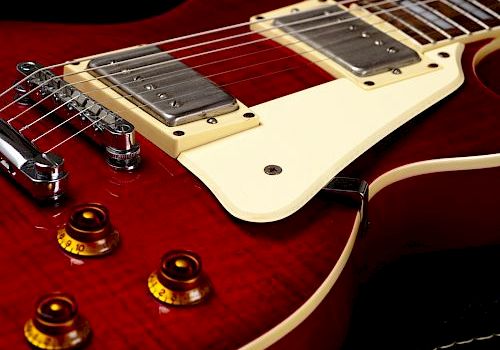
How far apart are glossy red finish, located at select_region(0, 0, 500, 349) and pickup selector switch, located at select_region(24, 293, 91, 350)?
1 cm

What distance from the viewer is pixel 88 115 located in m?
0.93

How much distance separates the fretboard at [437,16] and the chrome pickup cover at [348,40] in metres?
0.05

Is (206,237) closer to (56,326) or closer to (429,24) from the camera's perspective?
(56,326)

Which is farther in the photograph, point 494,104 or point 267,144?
point 494,104

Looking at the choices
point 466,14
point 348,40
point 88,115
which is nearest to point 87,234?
point 88,115

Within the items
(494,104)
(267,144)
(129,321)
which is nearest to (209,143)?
(267,144)

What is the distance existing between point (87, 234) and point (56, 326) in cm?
12

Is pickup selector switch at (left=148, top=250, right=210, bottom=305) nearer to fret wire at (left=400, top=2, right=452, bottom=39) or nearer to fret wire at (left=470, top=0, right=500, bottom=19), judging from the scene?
fret wire at (left=400, top=2, right=452, bottom=39)

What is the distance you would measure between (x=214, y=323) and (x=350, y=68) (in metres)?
0.50

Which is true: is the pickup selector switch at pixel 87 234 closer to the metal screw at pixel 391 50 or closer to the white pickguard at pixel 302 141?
the white pickguard at pixel 302 141

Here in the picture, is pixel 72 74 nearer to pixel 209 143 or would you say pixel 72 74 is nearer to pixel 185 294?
pixel 209 143

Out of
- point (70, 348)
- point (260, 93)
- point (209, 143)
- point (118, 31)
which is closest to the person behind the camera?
point (70, 348)

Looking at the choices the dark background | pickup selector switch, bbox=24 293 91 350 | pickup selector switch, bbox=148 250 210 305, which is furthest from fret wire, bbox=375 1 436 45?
pickup selector switch, bbox=24 293 91 350

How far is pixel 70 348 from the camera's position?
0.67 metres
